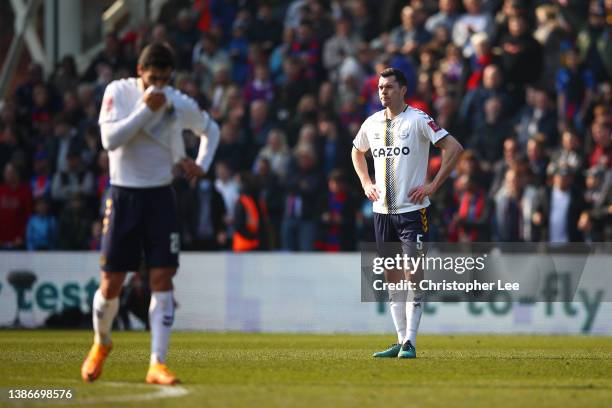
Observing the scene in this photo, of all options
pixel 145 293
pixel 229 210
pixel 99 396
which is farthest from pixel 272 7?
pixel 99 396

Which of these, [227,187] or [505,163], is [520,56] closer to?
[505,163]

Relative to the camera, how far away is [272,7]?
25.5 meters

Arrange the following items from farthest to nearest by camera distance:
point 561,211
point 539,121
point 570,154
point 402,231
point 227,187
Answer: point 227,187, point 539,121, point 570,154, point 561,211, point 402,231

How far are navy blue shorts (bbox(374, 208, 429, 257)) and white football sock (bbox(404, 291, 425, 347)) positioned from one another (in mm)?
395

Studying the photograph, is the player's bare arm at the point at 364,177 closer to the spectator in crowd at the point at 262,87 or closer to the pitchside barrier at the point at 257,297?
the pitchside barrier at the point at 257,297


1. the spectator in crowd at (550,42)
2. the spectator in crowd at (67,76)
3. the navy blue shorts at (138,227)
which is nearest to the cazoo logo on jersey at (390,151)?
the navy blue shorts at (138,227)

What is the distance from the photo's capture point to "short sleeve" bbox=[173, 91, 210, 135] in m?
9.47

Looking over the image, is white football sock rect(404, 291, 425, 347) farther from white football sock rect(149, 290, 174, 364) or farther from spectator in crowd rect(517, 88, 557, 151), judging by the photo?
spectator in crowd rect(517, 88, 557, 151)

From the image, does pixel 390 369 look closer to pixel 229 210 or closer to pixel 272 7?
pixel 229 210

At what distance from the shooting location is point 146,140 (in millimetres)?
9430

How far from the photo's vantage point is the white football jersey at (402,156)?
A: 1205cm

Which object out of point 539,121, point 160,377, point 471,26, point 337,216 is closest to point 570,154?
point 539,121

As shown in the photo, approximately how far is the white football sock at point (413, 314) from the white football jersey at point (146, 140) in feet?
10.9

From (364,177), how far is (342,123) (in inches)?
353
